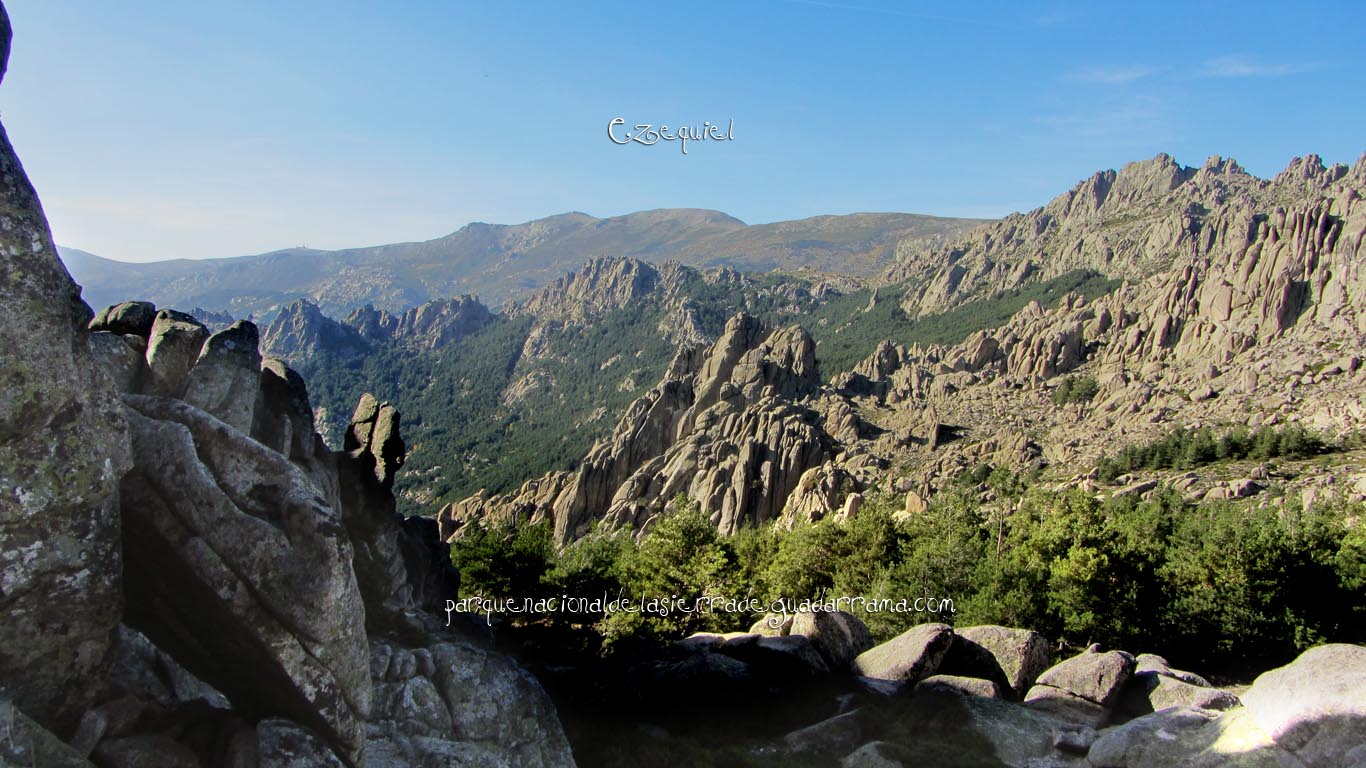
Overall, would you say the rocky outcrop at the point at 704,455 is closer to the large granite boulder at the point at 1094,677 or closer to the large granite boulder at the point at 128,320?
the large granite boulder at the point at 1094,677

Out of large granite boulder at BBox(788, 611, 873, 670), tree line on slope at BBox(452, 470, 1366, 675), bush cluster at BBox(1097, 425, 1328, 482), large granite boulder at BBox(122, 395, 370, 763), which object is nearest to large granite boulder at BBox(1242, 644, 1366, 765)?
large granite boulder at BBox(788, 611, 873, 670)

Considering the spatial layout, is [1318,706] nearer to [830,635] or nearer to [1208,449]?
[830,635]

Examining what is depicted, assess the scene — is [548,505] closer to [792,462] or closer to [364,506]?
[792,462]

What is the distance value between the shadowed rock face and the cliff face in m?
0.02

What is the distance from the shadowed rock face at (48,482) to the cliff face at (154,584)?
0.02 metres

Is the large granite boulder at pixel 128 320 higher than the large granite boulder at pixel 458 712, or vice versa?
the large granite boulder at pixel 128 320

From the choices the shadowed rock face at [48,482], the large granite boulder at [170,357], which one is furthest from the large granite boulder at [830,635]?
the shadowed rock face at [48,482]

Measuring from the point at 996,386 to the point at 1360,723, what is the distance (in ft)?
522

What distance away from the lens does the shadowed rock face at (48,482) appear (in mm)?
11133

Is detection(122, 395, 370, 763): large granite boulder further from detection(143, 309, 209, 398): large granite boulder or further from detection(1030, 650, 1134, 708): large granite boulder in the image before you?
detection(1030, 650, 1134, 708): large granite boulder

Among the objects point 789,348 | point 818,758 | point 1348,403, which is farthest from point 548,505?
point 1348,403

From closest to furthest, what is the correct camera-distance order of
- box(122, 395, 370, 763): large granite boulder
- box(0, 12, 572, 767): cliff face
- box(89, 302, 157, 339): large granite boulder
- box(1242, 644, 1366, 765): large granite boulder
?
box(0, 12, 572, 767): cliff face < box(122, 395, 370, 763): large granite boulder < box(89, 302, 157, 339): large granite boulder < box(1242, 644, 1366, 765): large granite boulder

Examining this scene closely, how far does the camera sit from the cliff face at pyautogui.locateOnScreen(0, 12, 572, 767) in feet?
37.1

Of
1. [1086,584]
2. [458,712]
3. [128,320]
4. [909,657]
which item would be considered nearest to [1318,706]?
[909,657]
